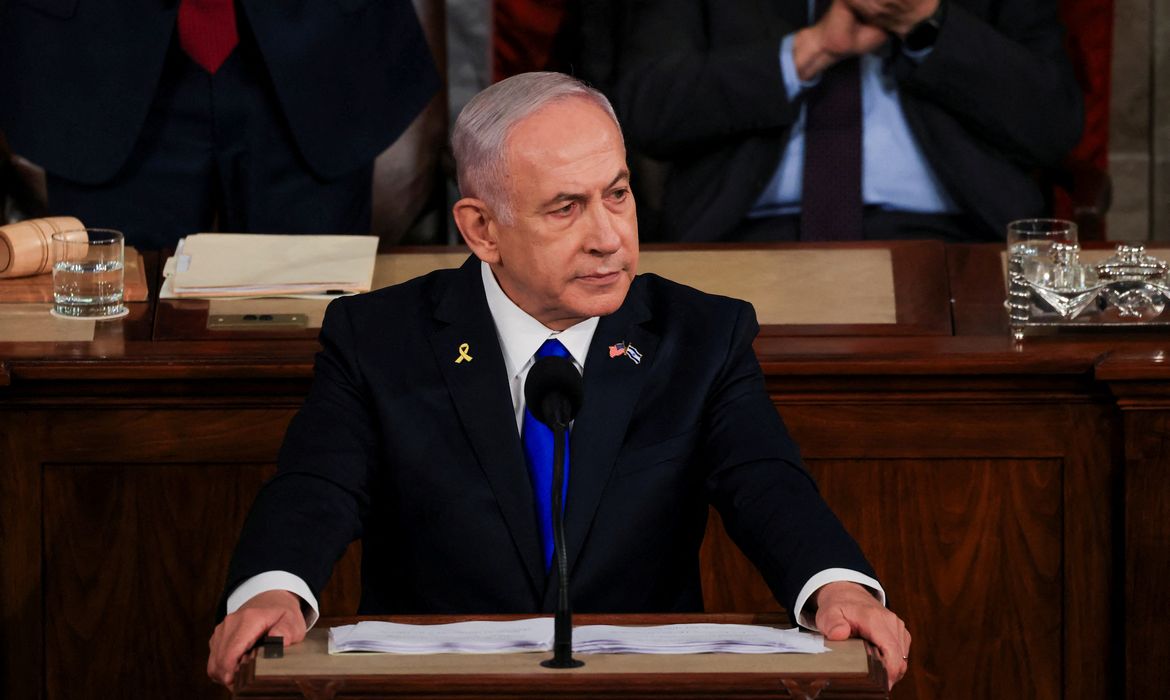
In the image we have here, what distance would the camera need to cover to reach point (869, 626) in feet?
5.05

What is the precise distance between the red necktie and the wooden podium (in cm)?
200

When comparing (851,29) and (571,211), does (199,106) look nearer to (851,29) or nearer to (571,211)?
(851,29)

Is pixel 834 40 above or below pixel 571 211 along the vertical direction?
above

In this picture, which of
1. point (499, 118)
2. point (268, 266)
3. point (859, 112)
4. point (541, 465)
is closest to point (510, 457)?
point (541, 465)

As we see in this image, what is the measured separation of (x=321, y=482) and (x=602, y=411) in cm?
32

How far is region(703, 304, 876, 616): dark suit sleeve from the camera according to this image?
1.71 metres

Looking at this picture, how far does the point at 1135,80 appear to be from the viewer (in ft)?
13.9

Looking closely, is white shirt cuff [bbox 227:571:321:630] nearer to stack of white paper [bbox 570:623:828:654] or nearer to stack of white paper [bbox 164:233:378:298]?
stack of white paper [bbox 570:623:828:654]

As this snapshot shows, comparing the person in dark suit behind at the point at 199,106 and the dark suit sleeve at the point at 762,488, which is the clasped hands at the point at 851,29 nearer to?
the person in dark suit behind at the point at 199,106

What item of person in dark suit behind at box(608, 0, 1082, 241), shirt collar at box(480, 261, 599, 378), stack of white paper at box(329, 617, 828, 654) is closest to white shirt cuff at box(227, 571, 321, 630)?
stack of white paper at box(329, 617, 828, 654)

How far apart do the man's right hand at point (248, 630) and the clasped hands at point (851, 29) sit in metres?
2.03

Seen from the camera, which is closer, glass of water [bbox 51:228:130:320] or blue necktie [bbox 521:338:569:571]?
blue necktie [bbox 521:338:569:571]

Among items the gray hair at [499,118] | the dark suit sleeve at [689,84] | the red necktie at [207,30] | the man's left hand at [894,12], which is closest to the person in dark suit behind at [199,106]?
the red necktie at [207,30]

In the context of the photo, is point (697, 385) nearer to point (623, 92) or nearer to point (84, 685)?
point (84, 685)
